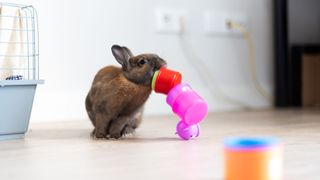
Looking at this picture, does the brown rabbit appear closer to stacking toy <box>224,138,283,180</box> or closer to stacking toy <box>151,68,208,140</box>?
stacking toy <box>151,68,208,140</box>

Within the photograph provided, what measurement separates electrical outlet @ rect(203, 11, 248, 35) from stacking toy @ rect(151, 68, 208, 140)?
1082mm

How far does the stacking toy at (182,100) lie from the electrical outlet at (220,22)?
3.55 feet

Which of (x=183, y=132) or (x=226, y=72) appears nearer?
(x=183, y=132)

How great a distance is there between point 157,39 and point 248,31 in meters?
0.53

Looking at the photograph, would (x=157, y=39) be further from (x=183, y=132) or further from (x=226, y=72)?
(x=183, y=132)

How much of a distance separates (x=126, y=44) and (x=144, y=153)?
1015 millimetres

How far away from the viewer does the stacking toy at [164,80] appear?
1194 millimetres

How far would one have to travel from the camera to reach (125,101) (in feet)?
4.03

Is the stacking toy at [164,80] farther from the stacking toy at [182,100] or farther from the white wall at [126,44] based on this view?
the white wall at [126,44]

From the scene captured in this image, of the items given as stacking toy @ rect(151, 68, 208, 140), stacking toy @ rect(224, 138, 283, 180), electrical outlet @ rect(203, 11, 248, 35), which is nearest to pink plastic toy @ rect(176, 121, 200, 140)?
stacking toy @ rect(151, 68, 208, 140)

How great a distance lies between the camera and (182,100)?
3.78 feet

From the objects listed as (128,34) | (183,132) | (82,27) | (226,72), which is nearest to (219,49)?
(226,72)

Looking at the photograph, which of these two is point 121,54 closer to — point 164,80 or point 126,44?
point 164,80

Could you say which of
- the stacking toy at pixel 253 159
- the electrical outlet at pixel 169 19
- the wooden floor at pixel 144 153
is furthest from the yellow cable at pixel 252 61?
the stacking toy at pixel 253 159
